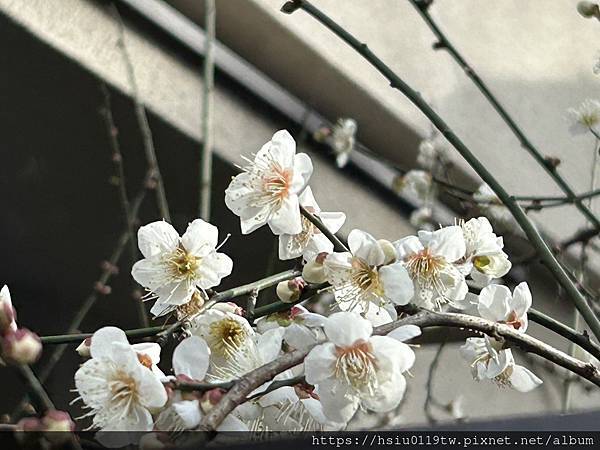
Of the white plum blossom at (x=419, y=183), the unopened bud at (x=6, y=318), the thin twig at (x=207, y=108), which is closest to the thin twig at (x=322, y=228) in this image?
the unopened bud at (x=6, y=318)

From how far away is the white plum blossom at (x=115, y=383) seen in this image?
40cm

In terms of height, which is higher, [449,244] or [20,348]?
[449,244]

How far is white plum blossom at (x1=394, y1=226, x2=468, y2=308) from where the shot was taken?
516mm

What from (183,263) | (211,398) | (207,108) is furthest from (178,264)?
(207,108)

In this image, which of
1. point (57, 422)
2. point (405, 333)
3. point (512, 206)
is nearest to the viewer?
point (57, 422)

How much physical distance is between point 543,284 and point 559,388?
0.24m

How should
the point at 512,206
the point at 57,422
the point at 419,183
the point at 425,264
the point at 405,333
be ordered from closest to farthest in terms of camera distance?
the point at 57,422, the point at 405,333, the point at 425,264, the point at 512,206, the point at 419,183

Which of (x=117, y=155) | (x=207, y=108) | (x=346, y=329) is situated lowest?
(x=346, y=329)

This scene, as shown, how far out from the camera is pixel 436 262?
0.52 metres

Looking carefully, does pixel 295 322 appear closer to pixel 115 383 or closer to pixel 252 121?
pixel 115 383

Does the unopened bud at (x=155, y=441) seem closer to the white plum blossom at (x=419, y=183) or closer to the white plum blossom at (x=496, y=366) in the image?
the white plum blossom at (x=496, y=366)

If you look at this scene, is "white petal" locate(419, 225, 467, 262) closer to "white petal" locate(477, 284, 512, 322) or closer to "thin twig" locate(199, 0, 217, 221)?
"white petal" locate(477, 284, 512, 322)

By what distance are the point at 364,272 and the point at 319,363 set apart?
0.36 ft

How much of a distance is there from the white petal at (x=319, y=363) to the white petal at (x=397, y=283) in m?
0.08
